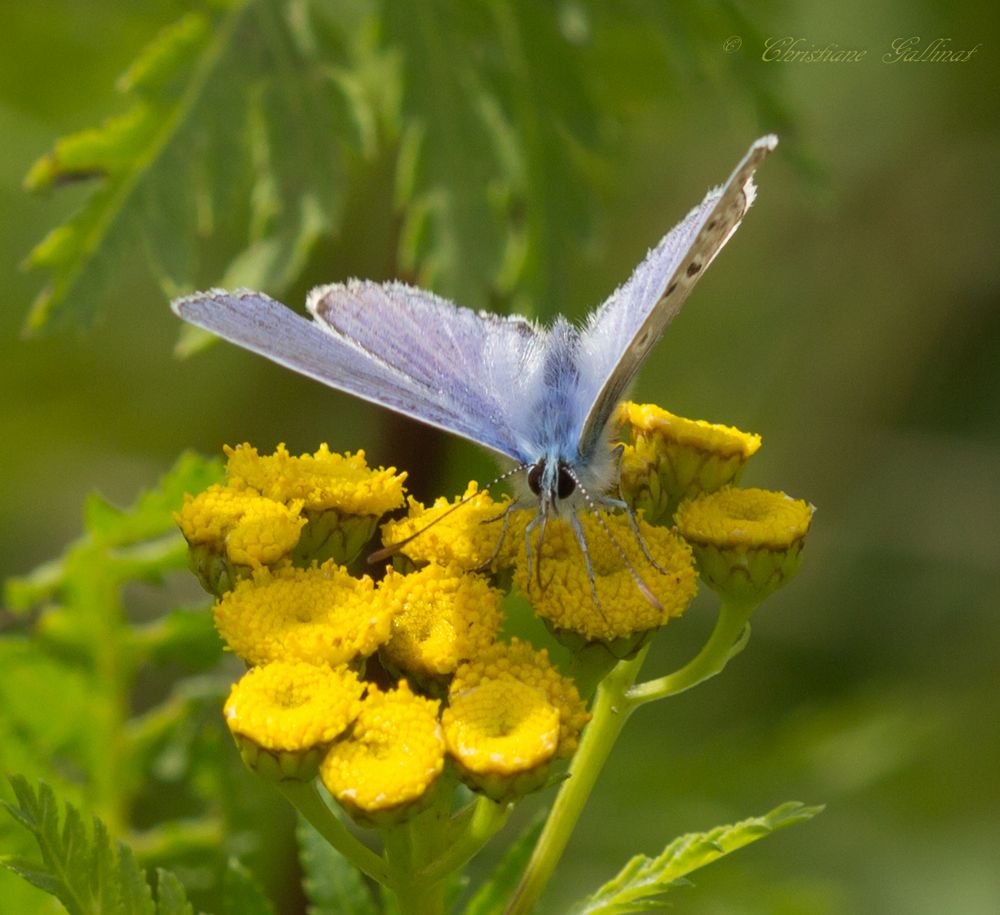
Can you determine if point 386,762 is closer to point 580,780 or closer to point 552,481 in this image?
point 580,780

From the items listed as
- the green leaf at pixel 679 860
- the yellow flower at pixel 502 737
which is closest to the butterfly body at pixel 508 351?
the yellow flower at pixel 502 737

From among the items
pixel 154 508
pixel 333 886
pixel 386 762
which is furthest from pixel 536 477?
pixel 154 508

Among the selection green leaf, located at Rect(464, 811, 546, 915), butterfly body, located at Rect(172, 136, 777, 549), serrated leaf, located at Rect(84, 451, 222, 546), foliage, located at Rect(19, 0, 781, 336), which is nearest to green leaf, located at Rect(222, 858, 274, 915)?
green leaf, located at Rect(464, 811, 546, 915)

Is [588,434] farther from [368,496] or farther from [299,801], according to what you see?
[299,801]

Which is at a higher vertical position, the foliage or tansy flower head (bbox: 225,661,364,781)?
the foliage

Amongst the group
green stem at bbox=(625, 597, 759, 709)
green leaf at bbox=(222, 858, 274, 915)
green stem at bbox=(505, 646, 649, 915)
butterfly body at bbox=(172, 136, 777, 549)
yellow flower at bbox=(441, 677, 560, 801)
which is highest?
butterfly body at bbox=(172, 136, 777, 549)

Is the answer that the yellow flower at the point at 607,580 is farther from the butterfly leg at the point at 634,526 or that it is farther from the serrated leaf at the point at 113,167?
the serrated leaf at the point at 113,167

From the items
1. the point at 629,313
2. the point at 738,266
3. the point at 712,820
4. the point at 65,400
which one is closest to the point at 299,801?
the point at 629,313

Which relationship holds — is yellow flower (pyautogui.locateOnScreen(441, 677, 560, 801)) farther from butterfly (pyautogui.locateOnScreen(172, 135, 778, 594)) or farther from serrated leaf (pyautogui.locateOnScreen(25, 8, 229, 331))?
serrated leaf (pyautogui.locateOnScreen(25, 8, 229, 331))
